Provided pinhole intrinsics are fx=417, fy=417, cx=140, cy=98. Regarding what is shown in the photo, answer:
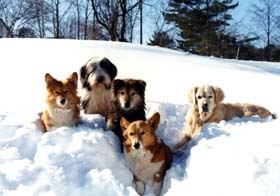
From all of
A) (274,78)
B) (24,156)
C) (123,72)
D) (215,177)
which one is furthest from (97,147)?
(274,78)

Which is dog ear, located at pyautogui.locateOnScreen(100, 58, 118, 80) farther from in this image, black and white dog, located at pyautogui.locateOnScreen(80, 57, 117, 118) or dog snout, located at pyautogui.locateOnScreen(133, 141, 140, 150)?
dog snout, located at pyautogui.locateOnScreen(133, 141, 140, 150)

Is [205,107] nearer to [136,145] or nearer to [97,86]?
[136,145]

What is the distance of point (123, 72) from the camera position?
9.14 meters

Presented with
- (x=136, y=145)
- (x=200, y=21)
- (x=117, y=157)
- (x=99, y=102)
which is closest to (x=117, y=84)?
(x=99, y=102)

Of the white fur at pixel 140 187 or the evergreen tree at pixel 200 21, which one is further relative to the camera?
the evergreen tree at pixel 200 21

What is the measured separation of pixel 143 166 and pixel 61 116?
3.95 feet

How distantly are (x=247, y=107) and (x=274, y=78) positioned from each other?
3.49m

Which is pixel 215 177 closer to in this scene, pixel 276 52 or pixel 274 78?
pixel 274 78

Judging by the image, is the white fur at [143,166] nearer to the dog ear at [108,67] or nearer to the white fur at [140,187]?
the white fur at [140,187]

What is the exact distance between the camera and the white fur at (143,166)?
448 cm

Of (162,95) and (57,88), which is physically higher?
(57,88)

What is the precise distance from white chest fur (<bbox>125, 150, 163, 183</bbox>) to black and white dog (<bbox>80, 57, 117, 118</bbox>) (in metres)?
1.09

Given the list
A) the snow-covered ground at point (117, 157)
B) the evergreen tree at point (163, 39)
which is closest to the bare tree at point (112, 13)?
the evergreen tree at point (163, 39)

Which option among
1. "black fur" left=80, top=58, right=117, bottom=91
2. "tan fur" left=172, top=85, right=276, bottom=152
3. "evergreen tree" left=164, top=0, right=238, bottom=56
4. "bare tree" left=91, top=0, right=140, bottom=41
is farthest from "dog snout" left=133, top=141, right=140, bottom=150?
"evergreen tree" left=164, top=0, right=238, bottom=56
